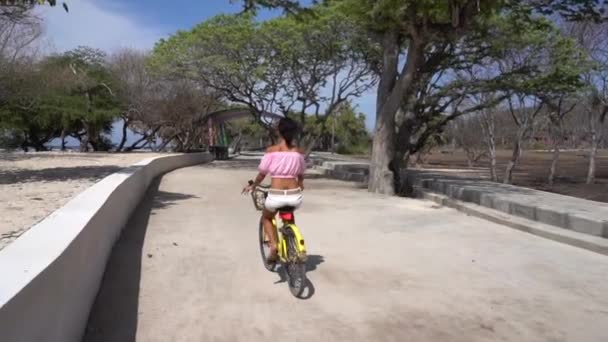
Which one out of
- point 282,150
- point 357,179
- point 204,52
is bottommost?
point 357,179

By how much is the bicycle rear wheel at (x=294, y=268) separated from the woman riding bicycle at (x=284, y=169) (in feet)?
1.00

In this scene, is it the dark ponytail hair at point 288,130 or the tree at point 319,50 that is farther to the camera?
the tree at point 319,50

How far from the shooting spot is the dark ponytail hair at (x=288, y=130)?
5484mm

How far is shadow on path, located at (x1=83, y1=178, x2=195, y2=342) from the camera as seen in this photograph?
4.38 metres

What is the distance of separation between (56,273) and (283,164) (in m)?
2.47

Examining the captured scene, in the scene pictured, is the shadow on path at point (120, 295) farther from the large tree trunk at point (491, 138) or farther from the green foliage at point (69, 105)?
the green foliage at point (69, 105)

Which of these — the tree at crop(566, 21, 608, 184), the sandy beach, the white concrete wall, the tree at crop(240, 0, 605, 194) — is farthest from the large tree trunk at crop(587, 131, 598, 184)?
the white concrete wall

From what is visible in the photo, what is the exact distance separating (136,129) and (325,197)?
32.4m

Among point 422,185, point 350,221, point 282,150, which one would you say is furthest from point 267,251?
point 422,185

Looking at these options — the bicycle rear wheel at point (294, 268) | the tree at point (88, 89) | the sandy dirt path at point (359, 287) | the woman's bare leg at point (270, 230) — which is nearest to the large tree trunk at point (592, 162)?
the sandy dirt path at point (359, 287)

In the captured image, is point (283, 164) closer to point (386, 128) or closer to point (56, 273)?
point (56, 273)

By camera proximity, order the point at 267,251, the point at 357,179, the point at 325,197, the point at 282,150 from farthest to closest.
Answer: the point at 357,179 < the point at 325,197 < the point at 267,251 < the point at 282,150

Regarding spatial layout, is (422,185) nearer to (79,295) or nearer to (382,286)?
(382,286)

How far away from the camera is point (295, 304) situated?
16.6 ft
